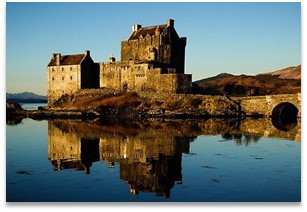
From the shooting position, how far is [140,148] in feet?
82.3

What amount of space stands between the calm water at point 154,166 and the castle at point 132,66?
24146 millimetres

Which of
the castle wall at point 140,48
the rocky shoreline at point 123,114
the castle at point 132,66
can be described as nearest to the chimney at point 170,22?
the castle at point 132,66

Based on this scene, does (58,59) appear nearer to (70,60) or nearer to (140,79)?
(70,60)

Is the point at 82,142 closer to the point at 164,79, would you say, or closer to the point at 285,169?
the point at 285,169

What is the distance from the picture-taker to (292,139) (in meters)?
29.2

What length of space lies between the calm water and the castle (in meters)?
24.1

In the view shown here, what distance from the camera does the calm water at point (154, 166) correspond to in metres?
15.0

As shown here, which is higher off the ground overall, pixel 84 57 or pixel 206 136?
pixel 84 57

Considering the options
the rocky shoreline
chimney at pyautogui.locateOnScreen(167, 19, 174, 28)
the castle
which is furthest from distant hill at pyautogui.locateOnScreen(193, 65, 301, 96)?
the rocky shoreline

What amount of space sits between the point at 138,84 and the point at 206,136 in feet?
89.1

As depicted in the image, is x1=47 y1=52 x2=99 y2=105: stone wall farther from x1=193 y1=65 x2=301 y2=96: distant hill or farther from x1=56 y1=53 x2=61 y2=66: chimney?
x1=193 y1=65 x2=301 y2=96: distant hill

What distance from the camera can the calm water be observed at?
15.0 m

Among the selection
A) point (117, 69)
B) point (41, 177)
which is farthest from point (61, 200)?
point (117, 69)

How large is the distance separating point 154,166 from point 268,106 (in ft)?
111
